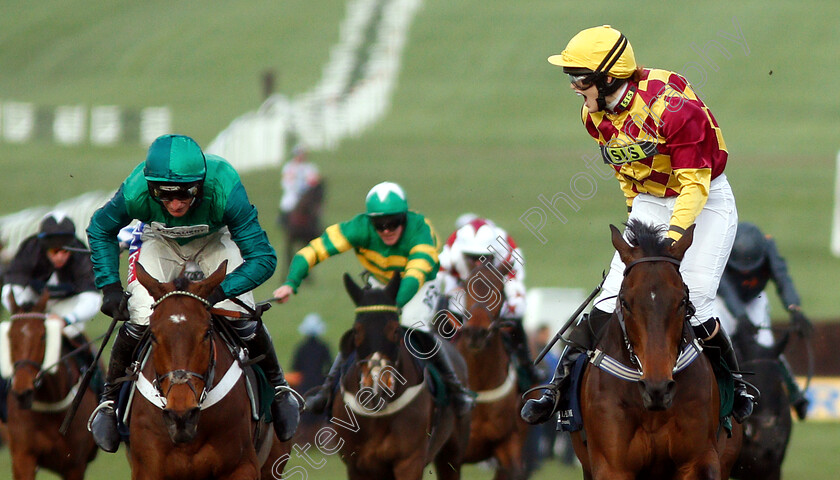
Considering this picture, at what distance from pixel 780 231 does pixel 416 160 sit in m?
10.0

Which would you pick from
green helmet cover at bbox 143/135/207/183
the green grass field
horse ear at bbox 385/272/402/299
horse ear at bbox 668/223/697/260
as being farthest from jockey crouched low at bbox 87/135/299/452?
the green grass field

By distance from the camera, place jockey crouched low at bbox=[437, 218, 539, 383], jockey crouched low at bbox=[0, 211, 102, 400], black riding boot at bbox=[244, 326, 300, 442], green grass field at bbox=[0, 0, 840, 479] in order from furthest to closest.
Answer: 1. green grass field at bbox=[0, 0, 840, 479]
2. jockey crouched low at bbox=[437, 218, 539, 383]
3. jockey crouched low at bbox=[0, 211, 102, 400]
4. black riding boot at bbox=[244, 326, 300, 442]

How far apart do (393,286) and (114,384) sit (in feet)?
6.66

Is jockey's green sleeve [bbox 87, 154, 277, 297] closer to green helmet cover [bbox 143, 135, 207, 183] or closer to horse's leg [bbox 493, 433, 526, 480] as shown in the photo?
green helmet cover [bbox 143, 135, 207, 183]

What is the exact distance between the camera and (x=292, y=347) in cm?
1797

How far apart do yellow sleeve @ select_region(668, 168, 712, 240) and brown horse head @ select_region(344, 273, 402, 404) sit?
2379 millimetres

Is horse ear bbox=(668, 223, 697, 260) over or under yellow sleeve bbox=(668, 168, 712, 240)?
under

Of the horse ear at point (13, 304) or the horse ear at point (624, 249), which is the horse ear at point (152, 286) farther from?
the horse ear at point (13, 304)

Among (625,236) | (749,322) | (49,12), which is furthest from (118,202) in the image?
(49,12)

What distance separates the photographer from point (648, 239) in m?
5.69

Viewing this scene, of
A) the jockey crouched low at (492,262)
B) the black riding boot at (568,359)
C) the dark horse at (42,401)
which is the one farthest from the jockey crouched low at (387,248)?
the dark horse at (42,401)

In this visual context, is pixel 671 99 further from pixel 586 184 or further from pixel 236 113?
pixel 236 113

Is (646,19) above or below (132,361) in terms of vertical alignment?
below

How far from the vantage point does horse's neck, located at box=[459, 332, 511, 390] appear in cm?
981
